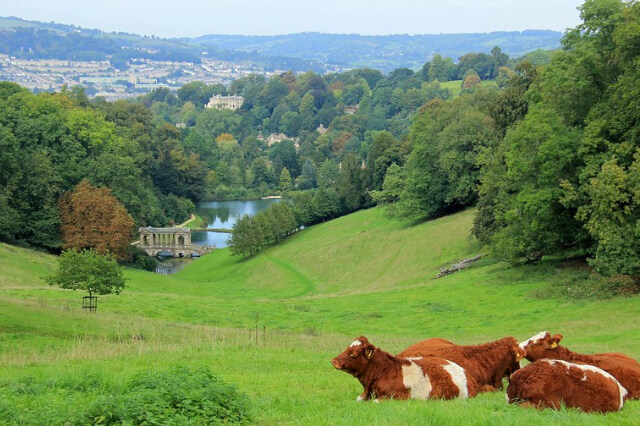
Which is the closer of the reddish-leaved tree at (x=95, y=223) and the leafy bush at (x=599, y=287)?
the leafy bush at (x=599, y=287)

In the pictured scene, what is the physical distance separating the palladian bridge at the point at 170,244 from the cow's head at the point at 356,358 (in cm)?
6954

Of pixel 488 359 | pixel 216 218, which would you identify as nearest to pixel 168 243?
pixel 216 218

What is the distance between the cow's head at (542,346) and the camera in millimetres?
12938

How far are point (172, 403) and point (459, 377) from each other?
15.1 ft

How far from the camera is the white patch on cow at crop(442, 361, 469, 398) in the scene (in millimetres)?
12070

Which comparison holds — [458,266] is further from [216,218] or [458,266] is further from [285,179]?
[285,179]

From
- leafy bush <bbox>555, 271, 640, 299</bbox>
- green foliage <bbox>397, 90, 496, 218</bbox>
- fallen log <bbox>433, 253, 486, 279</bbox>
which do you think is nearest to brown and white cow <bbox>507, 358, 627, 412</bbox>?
leafy bush <bbox>555, 271, 640, 299</bbox>

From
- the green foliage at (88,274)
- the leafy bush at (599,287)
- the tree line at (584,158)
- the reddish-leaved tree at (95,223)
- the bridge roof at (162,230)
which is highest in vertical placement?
the tree line at (584,158)

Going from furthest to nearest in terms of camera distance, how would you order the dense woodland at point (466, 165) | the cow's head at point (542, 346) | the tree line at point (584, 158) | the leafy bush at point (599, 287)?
the dense woodland at point (466, 165) → the tree line at point (584, 158) → the leafy bush at point (599, 287) → the cow's head at point (542, 346)

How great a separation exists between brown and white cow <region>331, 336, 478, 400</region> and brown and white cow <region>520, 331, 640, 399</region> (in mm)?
1588

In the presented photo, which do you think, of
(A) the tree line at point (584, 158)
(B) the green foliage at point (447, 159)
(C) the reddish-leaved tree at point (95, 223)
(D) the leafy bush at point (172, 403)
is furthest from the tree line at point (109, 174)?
(D) the leafy bush at point (172, 403)

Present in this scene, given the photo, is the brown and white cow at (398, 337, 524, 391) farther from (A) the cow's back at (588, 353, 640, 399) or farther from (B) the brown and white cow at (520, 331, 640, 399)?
(A) the cow's back at (588, 353, 640, 399)

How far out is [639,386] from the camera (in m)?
12.0

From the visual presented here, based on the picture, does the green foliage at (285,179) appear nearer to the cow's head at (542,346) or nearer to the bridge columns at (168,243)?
the bridge columns at (168,243)
